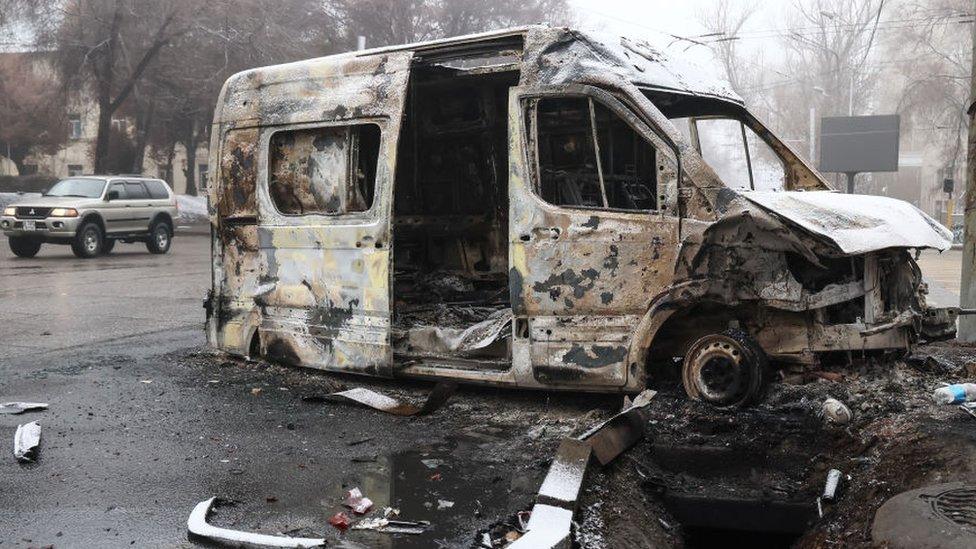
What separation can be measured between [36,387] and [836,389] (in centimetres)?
564

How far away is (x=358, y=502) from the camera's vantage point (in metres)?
4.12

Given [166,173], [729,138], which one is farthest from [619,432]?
[166,173]

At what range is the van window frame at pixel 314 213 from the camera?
6.26m

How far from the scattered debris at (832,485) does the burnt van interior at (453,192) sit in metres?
3.50

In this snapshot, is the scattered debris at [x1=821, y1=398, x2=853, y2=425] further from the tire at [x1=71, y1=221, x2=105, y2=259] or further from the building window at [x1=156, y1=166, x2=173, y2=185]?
the building window at [x1=156, y1=166, x2=173, y2=185]

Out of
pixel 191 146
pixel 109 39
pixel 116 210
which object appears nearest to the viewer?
pixel 116 210

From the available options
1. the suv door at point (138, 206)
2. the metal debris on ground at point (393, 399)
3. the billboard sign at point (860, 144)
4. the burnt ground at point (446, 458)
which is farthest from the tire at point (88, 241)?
the billboard sign at point (860, 144)

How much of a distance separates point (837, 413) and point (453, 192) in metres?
4.27

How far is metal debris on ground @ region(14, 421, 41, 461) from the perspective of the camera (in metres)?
4.79

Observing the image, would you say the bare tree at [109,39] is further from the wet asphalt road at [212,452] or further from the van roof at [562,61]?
the van roof at [562,61]

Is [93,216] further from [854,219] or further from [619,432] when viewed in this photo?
[854,219]

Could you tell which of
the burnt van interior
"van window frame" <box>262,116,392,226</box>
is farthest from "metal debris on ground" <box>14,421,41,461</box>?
the burnt van interior

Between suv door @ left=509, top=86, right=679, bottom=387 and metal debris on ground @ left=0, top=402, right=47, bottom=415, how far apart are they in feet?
10.7

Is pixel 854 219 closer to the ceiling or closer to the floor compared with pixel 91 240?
closer to the ceiling
